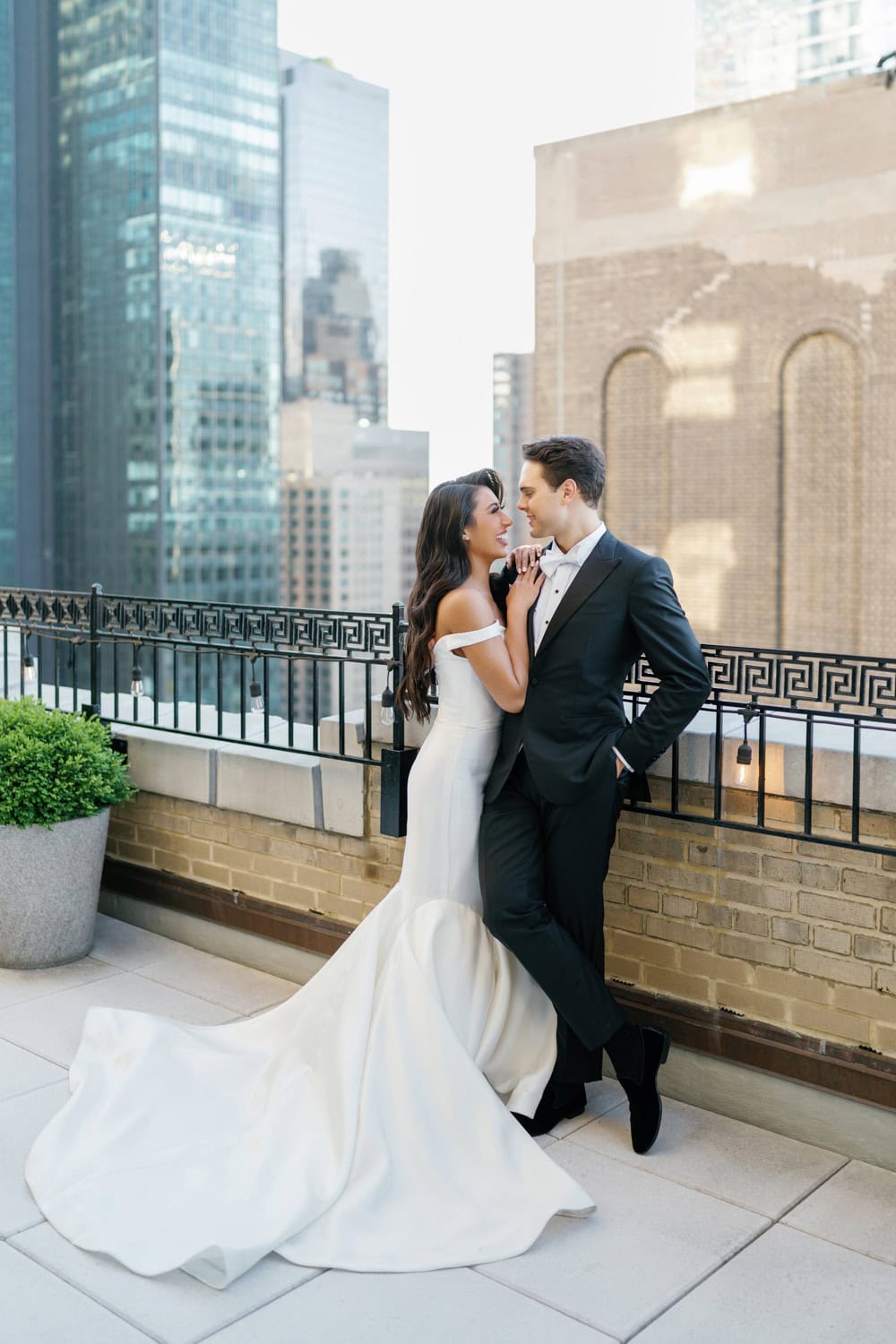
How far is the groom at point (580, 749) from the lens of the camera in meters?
3.23

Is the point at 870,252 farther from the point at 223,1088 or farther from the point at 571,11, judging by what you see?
the point at 571,11

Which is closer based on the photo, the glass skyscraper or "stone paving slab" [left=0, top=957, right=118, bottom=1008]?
"stone paving slab" [left=0, top=957, right=118, bottom=1008]

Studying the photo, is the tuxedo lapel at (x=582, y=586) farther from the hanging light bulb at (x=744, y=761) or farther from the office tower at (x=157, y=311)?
the office tower at (x=157, y=311)

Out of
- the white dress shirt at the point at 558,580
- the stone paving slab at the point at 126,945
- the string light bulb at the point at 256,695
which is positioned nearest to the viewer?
the white dress shirt at the point at 558,580

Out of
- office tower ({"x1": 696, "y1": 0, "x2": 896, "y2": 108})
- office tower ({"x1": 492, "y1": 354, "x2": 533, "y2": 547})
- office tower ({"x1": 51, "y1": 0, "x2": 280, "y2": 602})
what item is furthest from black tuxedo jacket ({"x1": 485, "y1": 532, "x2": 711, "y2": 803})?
office tower ({"x1": 492, "y1": 354, "x2": 533, "y2": 547})

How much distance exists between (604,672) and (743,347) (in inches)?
1026

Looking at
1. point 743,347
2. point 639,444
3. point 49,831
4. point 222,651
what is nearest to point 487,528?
point 222,651

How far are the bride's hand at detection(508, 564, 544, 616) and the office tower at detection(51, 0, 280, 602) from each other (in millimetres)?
58605

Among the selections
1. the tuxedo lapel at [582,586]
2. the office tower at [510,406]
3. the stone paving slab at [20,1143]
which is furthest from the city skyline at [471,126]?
the stone paving slab at [20,1143]

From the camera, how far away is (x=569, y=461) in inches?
131

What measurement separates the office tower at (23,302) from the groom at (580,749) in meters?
45.2

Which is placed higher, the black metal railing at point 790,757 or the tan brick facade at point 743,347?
the tan brick facade at point 743,347

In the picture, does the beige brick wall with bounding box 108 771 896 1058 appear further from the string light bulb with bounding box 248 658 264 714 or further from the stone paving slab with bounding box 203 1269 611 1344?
the string light bulb with bounding box 248 658 264 714

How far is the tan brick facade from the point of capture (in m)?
26.3
